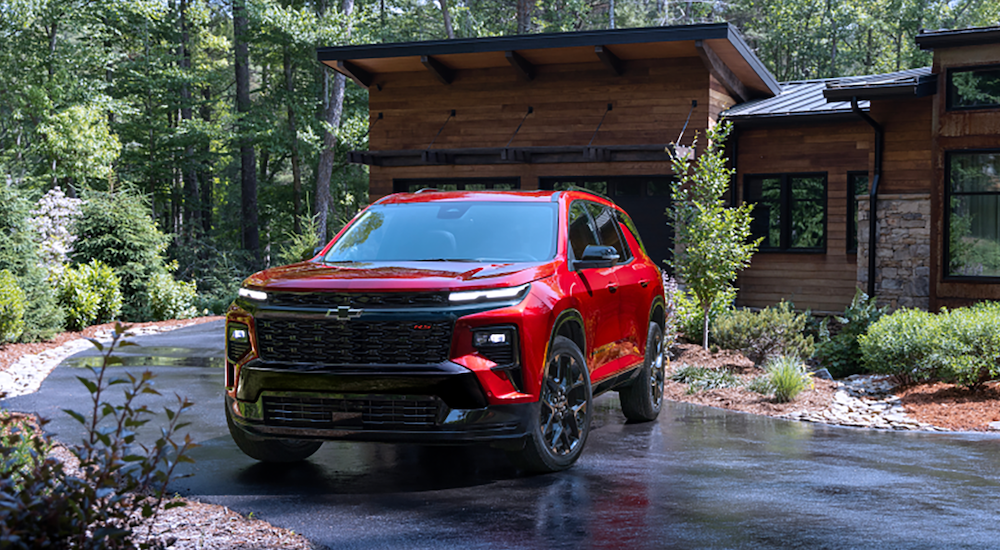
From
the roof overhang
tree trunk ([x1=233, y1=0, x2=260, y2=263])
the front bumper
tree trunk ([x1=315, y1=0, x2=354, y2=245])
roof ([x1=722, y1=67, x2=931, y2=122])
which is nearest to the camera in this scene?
the front bumper

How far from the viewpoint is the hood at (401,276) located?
5754 millimetres

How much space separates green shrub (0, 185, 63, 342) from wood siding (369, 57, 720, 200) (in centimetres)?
784

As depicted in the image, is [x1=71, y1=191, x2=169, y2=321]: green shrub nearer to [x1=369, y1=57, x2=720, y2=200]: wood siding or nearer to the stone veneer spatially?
[x1=369, y1=57, x2=720, y2=200]: wood siding

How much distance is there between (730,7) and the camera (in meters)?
42.8

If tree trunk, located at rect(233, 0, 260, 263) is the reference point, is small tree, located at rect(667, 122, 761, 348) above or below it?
below

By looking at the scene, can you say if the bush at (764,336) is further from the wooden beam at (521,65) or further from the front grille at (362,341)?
the front grille at (362,341)

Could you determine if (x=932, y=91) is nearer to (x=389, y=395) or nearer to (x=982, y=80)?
(x=982, y=80)

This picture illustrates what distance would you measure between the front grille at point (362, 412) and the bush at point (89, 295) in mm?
11983

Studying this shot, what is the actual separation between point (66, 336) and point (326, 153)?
648 inches

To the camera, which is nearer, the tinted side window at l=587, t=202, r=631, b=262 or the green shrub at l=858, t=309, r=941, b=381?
the tinted side window at l=587, t=202, r=631, b=262

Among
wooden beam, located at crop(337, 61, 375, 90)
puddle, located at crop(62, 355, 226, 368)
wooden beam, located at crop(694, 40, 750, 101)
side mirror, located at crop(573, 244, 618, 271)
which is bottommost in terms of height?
puddle, located at crop(62, 355, 226, 368)

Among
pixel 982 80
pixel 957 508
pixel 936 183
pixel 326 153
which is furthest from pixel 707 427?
pixel 326 153

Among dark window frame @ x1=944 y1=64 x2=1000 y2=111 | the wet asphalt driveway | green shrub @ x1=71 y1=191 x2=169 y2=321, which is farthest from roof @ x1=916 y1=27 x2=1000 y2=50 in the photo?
green shrub @ x1=71 y1=191 x2=169 y2=321

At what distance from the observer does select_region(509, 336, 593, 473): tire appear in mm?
6086
